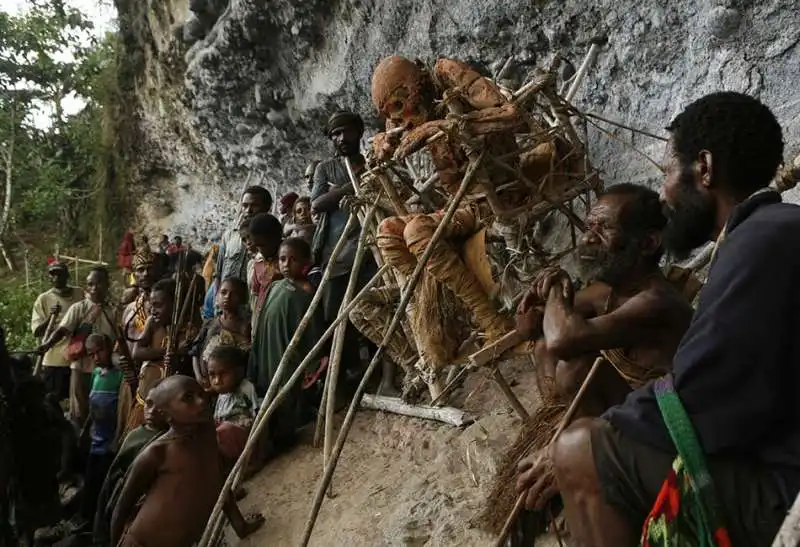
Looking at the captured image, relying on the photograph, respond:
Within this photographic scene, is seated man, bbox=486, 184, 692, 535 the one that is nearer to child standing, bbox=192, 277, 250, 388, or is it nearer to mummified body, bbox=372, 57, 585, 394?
mummified body, bbox=372, 57, 585, 394

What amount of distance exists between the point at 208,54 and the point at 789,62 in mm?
7009

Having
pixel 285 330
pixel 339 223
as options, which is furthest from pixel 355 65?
pixel 285 330

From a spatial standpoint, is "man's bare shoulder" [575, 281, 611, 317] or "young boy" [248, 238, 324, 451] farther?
"young boy" [248, 238, 324, 451]

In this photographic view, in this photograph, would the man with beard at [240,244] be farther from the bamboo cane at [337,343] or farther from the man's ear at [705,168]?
the man's ear at [705,168]

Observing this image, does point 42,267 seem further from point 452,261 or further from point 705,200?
point 705,200

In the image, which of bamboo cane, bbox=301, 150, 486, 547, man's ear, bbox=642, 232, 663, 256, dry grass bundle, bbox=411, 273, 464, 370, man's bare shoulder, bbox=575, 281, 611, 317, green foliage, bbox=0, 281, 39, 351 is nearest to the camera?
man's ear, bbox=642, 232, 663, 256

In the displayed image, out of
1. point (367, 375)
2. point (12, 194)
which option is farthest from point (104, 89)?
point (367, 375)

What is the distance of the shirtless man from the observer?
83.4 inches

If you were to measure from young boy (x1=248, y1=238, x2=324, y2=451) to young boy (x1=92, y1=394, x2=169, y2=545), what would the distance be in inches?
36.7

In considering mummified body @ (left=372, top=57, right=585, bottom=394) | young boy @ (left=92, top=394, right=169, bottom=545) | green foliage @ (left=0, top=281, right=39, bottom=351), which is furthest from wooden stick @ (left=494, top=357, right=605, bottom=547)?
green foliage @ (left=0, top=281, right=39, bottom=351)

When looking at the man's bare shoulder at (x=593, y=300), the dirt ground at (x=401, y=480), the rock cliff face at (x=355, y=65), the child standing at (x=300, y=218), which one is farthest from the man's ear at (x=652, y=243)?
the child standing at (x=300, y=218)

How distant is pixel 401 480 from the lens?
3.60 metres

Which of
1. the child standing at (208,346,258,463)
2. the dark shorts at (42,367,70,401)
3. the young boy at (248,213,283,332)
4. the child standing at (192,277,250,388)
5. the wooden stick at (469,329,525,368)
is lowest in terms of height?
the wooden stick at (469,329,525,368)

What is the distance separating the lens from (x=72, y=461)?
5.50 meters
